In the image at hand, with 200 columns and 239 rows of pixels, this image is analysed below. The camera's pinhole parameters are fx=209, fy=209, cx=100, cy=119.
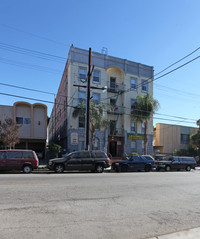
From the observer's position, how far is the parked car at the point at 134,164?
1719 cm

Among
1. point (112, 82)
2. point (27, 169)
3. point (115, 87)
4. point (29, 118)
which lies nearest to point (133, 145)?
point (115, 87)

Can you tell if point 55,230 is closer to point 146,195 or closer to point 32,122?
point 146,195

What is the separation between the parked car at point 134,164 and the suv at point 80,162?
4.62 feet

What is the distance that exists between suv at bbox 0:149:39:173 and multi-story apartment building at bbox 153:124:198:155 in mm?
25600

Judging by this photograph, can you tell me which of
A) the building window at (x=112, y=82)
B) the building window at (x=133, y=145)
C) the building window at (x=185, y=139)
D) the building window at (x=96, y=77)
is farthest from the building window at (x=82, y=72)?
the building window at (x=185, y=139)

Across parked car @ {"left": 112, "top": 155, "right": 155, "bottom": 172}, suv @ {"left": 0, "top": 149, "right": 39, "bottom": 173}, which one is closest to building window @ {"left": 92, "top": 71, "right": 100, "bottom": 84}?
parked car @ {"left": 112, "top": 155, "right": 155, "bottom": 172}

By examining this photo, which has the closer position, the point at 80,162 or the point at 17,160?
the point at 17,160

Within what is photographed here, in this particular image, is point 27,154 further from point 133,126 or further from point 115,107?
point 133,126

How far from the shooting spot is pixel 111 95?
94.4 ft

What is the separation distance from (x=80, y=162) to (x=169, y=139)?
25307mm

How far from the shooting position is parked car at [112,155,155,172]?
56.4 ft

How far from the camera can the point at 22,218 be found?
16.1ft

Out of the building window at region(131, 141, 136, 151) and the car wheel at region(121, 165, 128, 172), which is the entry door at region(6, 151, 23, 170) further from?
the building window at region(131, 141, 136, 151)

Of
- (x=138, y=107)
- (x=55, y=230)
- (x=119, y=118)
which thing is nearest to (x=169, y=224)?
(x=55, y=230)
